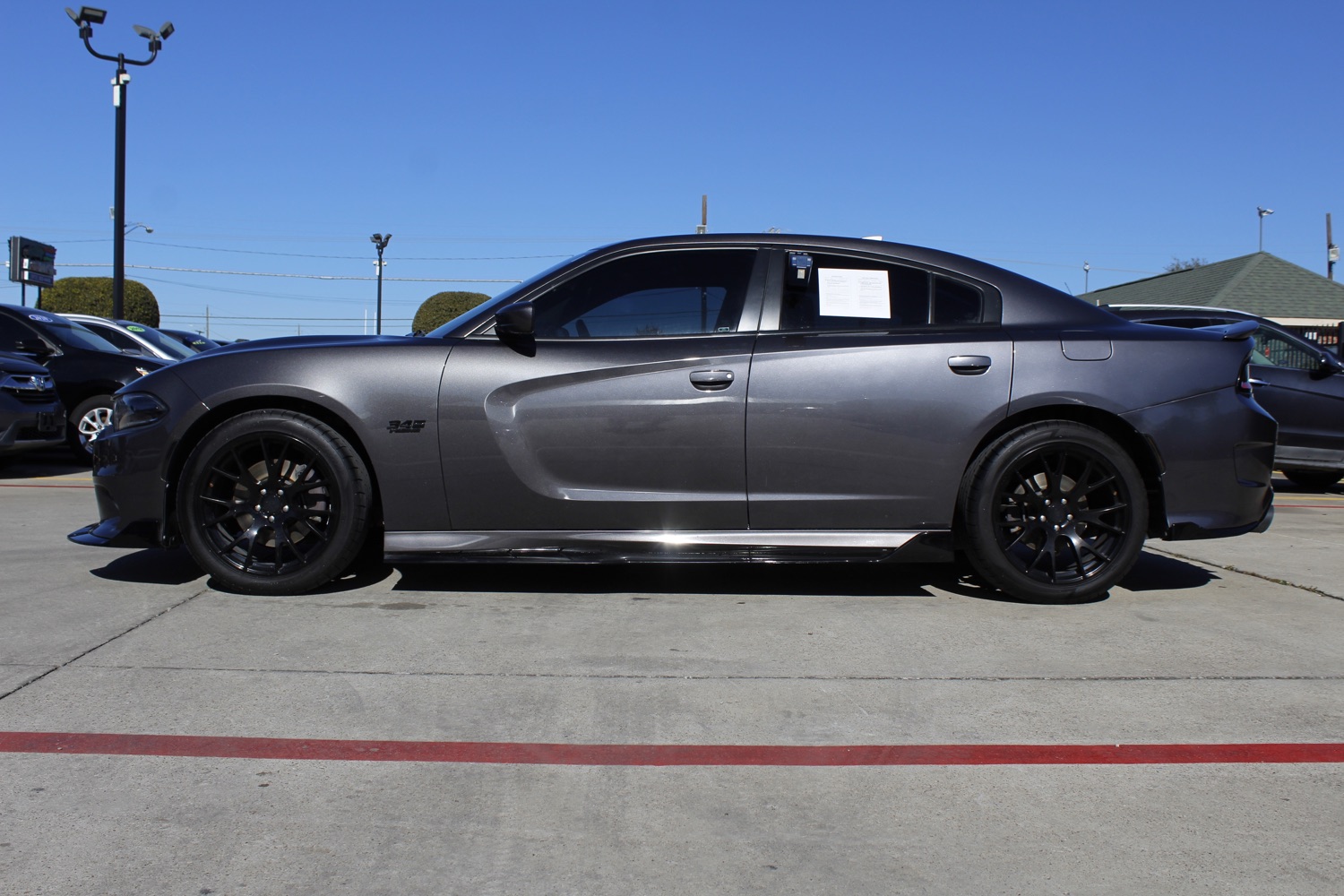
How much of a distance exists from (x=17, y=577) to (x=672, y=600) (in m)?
2.89

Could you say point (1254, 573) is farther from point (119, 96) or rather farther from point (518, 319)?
point (119, 96)

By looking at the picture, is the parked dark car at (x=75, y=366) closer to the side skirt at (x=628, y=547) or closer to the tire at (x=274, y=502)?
the tire at (x=274, y=502)

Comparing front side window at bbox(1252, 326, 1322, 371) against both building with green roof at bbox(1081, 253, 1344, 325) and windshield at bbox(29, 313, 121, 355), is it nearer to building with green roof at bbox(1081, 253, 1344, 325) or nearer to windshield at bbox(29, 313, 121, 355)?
windshield at bbox(29, 313, 121, 355)

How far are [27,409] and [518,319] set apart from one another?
7386 mm

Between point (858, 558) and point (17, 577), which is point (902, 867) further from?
point (17, 577)

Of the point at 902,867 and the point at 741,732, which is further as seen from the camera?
the point at 741,732

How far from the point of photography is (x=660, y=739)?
3127 mm

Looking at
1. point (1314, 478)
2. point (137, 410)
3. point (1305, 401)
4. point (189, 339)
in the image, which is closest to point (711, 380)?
point (137, 410)

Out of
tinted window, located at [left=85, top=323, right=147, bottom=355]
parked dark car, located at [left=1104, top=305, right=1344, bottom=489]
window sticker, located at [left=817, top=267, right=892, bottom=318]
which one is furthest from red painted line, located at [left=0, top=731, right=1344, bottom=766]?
tinted window, located at [left=85, top=323, right=147, bottom=355]

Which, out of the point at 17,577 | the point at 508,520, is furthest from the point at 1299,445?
the point at 17,577

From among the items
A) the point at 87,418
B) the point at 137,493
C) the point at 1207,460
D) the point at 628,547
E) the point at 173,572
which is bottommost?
the point at 173,572

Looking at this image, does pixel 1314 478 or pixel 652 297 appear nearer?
pixel 652 297

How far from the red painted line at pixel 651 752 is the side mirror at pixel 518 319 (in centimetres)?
191

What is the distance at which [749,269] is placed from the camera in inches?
193
